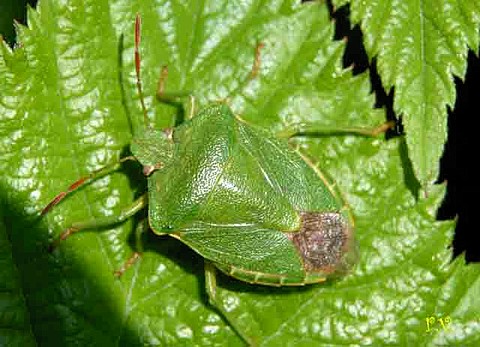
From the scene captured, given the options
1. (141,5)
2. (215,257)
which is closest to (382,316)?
(215,257)

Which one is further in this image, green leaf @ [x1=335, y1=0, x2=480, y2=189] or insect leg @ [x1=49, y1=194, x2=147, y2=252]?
insect leg @ [x1=49, y1=194, x2=147, y2=252]

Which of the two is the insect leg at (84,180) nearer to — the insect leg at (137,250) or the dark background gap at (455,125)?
the insect leg at (137,250)

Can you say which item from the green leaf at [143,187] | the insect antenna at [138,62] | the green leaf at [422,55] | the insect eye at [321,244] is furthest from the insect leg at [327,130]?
the insect antenna at [138,62]

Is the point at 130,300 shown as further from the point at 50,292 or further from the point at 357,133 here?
the point at 357,133

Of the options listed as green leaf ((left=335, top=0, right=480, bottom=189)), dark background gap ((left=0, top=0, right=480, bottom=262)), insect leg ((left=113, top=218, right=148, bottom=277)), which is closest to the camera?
green leaf ((left=335, top=0, right=480, bottom=189))

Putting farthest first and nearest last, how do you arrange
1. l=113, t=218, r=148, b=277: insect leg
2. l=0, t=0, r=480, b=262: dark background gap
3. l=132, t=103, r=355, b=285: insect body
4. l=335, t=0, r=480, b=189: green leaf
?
l=0, t=0, r=480, b=262: dark background gap → l=113, t=218, r=148, b=277: insect leg → l=132, t=103, r=355, b=285: insect body → l=335, t=0, r=480, b=189: green leaf

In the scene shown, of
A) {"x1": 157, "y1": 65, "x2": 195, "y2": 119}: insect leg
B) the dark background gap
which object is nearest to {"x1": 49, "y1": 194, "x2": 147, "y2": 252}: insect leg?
{"x1": 157, "y1": 65, "x2": 195, "y2": 119}: insect leg

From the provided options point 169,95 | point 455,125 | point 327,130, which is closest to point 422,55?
point 327,130

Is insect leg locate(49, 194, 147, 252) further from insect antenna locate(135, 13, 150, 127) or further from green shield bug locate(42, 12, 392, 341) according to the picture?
insect antenna locate(135, 13, 150, 127)
